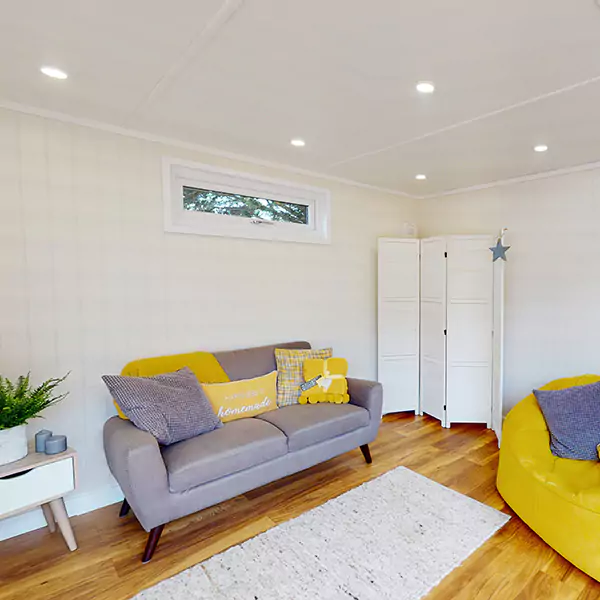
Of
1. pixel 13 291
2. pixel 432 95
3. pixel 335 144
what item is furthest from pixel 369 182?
pixel 13 291

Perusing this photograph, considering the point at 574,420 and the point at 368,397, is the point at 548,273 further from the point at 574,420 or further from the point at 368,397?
the point at 368,397

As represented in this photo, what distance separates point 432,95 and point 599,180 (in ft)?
7.32

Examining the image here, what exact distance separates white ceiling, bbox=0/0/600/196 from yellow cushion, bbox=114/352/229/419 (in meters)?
1.58

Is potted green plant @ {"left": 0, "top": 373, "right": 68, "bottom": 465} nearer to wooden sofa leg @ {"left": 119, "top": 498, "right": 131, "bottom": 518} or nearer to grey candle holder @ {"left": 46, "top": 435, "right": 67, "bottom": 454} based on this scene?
grey candle holder @ {"left": 46, "top": 435, "right": 67, "bottom": 454}

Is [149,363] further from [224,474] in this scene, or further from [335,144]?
[335,144]

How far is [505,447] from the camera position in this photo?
2.53m

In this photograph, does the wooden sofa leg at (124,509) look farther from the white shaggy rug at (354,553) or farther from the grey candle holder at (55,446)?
the white shaggy rug at (354,553)

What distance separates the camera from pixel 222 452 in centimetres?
219

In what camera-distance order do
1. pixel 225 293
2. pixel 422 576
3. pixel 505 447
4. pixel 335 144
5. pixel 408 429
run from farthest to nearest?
pixel 408 429 < pixel 225 293 < pixel 335 144 < pixel 505 447 < pixel 422 576

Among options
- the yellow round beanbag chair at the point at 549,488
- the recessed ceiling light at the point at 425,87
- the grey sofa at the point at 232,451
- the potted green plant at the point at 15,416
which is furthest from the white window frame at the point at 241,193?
the yellow round beanbag chair at the point at 549,488

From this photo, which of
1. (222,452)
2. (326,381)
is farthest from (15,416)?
(326,381)

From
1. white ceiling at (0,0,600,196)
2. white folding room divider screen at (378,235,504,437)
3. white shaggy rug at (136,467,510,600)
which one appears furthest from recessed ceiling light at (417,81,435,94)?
white shaggy rug at (136,467,510,600)

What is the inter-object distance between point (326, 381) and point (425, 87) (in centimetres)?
211

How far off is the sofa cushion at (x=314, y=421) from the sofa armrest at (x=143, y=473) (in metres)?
0.81
